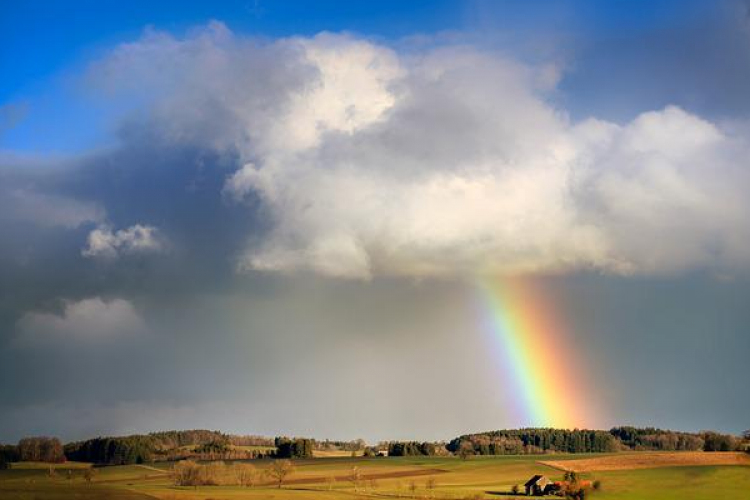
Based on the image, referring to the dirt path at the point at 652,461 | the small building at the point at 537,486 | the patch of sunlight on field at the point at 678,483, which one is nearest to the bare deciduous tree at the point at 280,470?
the small building at the point at 537,486

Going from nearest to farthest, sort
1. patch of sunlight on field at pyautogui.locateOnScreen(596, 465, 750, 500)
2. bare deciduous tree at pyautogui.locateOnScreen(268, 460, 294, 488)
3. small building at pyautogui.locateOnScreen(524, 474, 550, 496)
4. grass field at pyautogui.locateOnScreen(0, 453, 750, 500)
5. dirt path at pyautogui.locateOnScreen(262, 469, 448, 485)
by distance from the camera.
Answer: grass field at pyautogui.locateOnScreen(0, 453, 750, 500) < patch of sunlight on field at pyautogui.locateOnScreen(596, 465, 750, 500) < small building at pyautogui.locateOnScreen(524, 474, 550, 496) < bare deciduous tree at pyautogui.locateOnScreen(268, 460, 294, 488) < dirt path at pyautogui.locateOnScreen(262, 469, 448, 485)

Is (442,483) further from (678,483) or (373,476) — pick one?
(678,483)

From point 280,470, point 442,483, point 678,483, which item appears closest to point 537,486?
point 678,483

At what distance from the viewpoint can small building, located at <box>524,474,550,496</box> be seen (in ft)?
492

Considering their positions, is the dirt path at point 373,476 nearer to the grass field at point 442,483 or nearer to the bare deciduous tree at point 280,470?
the grass field at point 442,483

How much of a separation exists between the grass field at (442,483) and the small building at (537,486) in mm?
4422

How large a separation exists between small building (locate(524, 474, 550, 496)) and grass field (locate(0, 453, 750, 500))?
14.5 feet

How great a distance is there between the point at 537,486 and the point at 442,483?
89.7 feet

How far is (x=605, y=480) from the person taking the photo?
15450cm

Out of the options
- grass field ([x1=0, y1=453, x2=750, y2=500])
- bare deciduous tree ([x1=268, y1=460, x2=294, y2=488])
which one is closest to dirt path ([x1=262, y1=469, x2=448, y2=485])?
grass field ([x1=0, y1=453, x2=750, y2=500])

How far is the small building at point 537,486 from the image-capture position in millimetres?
150000

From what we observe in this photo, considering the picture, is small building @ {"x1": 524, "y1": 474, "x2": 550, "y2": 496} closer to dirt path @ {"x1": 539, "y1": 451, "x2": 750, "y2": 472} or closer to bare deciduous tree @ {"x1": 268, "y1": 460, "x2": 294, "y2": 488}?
dirt path @ {"x1": 539, "y1": 451, "x2": 750, "y2": 472}

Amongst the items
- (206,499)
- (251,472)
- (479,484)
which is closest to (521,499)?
(479,484)

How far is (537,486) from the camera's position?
5965 inches
